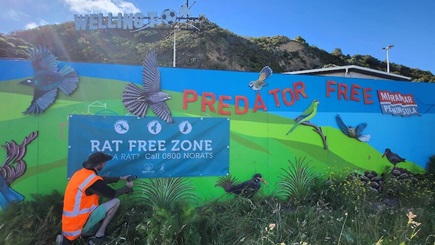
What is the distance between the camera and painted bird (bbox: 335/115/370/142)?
575 centimetres

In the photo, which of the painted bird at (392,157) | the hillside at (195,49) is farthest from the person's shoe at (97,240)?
the hillside at (195,49)

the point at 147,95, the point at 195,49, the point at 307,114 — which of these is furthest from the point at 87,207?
the point at 195,49

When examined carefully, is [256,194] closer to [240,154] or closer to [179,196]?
[240,154]

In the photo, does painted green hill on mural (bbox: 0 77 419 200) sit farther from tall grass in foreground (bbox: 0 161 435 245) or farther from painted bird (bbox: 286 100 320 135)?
tall grass in foreground (bbox: 0 161 435 245)

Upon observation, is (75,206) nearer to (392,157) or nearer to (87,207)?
(87,207)

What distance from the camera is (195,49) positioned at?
42.7 m

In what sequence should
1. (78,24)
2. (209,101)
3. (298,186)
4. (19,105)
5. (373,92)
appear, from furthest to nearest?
(78,24)
(373,92)
(298,186)
(209,101)
(19,105)

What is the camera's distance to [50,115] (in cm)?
445

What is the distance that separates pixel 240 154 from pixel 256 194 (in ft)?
2.54

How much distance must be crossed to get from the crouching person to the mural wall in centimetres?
107

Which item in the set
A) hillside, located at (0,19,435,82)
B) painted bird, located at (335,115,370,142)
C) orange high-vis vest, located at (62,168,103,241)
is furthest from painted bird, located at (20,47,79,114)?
hillside, located at (0,19,435,82)

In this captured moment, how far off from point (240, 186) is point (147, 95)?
2.27 m

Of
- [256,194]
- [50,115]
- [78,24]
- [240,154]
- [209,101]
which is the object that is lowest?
[256,194]

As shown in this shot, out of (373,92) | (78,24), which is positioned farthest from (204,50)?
(373,92)
